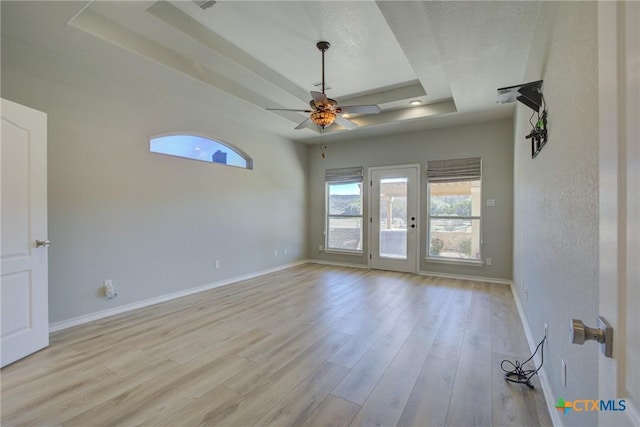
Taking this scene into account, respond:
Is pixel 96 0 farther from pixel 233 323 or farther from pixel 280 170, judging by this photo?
pixel 280 170

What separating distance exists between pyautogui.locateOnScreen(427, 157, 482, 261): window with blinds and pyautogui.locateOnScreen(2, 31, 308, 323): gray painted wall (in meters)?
3.54

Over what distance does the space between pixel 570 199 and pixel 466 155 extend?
13.6 feet

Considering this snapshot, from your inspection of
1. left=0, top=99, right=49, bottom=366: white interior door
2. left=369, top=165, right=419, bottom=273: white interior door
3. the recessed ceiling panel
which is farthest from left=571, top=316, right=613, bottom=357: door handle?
left=369, top=165, right=419, bottom=273: white interior door

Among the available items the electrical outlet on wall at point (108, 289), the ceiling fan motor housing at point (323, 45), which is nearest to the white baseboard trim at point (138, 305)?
the electrical outlet on wall at point (108, 289)

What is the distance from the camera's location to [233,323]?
3125 mm

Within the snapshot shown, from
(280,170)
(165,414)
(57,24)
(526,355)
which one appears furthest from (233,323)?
(280,170)

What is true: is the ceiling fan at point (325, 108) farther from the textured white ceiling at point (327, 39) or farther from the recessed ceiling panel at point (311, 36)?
the textured white ceiling at point (327, 39)

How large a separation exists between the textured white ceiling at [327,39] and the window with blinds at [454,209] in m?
1.26

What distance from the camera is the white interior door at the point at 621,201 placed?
532mm

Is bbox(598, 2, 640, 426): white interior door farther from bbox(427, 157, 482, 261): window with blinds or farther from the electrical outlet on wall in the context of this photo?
bbox(427, 157, 482, 261): window with blinds

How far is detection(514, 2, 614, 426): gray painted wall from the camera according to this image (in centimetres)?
112

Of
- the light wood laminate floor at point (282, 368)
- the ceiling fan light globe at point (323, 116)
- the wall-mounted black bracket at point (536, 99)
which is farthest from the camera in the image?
the ceiling fan light globe at point (323, 116)

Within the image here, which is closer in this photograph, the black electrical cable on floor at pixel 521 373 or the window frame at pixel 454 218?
the black electrical cable on floor at pixel 521 373

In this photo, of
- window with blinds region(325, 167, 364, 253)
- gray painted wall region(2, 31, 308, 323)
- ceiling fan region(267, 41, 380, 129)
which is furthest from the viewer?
window with blinds region(325, 167, 364, 253)
